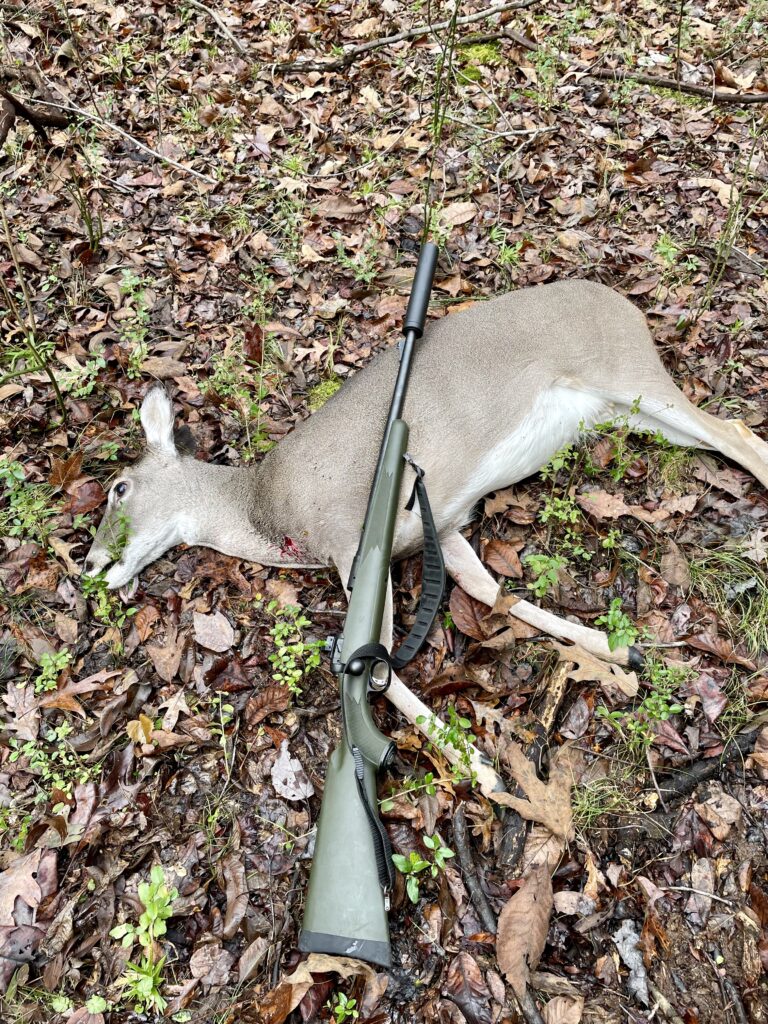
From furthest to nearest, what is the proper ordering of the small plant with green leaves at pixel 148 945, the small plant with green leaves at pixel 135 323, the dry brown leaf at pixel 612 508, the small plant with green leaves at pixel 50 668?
the small plant with green leaves at pixel 135 323
the dry brown leaf at pixel 612 508
the small plant with green leaves at pixel 50 668
the small plant with green leaves at pixel 148 945

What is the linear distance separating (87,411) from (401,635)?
2.74 metres

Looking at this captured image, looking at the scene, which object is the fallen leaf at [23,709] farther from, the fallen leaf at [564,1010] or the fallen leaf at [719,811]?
the fallen leaf at [719,811]

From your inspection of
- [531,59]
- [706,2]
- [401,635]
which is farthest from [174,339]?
[706,2]

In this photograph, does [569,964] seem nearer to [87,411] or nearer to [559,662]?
[559,662]

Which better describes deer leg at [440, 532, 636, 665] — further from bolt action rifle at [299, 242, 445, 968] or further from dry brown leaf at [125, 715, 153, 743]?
dry brown leaf at [125, 715, 153, 743]

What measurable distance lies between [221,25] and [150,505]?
568 centimetres

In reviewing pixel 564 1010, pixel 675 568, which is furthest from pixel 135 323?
pixel 564 1010

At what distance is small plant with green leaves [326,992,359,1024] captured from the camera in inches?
101

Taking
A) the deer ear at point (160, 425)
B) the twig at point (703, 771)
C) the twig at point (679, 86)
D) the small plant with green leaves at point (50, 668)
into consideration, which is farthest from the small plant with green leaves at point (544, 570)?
the twig at point (679, 86)

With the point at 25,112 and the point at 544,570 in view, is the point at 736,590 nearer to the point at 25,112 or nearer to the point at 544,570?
the point at 544,570

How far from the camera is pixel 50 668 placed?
3830 millimetres

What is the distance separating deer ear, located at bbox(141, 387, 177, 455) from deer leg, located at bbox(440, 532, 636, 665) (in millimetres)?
1853

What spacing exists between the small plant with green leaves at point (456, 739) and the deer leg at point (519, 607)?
28.8 inches

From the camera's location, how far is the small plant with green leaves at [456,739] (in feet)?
9.72
